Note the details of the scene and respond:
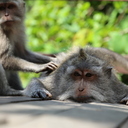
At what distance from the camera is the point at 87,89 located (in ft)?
10.9

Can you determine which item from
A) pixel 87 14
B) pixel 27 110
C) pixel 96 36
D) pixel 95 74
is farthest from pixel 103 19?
pixel 27 110

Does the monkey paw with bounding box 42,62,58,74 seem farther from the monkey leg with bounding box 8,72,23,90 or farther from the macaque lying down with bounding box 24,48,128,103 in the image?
the monkey leg with bounding box 8,72,23,90

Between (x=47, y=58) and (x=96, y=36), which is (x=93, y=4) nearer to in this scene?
(x=96, y=36)

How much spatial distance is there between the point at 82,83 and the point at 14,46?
2.43m

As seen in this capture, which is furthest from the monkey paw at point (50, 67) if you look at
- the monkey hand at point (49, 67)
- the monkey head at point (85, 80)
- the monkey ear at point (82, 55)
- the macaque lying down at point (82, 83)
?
the monkey ear at point (82, 55)

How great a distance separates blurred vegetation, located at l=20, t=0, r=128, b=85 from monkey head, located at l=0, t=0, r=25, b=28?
2.67m

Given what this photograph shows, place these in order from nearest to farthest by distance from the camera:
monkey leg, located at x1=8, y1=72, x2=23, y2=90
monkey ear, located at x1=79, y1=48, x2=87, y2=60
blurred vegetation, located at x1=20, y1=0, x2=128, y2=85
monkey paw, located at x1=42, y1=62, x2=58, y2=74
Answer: monkey ear, located at x1=79, y1=48, x2=87, y2=60
monkey paw, located at x1=42, y1=62, x2=58, y2=74
monkey leg, located at x1=8, y1=72, x2=23, y2=90
blurred vegetation, located at x1=20, y1=0, x2=128, y2=85

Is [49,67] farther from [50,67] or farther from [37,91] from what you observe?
[37,91]

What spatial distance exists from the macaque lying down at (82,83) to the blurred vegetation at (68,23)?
411 centimetres

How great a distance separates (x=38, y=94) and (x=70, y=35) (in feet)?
19.3

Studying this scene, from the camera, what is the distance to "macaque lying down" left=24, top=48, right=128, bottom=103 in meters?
3.35

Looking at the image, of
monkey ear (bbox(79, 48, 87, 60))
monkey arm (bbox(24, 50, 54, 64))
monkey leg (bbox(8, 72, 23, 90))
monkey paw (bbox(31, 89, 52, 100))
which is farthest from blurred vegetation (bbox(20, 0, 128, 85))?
monkey paw (bbox(31, 89, 52, 100))

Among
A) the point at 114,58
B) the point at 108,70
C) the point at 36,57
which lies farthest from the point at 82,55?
the point at 36,57

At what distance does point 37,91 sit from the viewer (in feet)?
11.3
